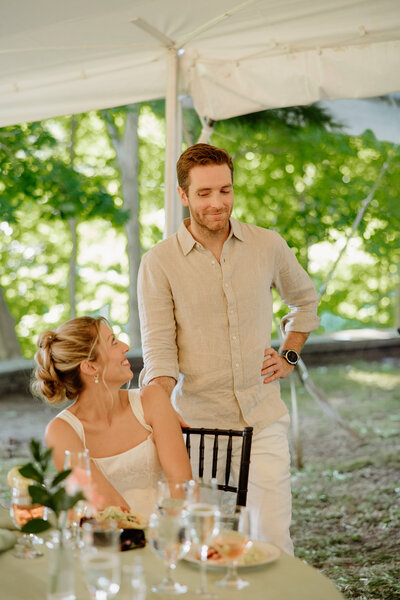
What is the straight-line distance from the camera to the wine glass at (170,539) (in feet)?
4.10

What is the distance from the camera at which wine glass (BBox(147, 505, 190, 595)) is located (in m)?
1.25

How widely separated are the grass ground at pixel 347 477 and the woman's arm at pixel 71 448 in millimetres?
1469

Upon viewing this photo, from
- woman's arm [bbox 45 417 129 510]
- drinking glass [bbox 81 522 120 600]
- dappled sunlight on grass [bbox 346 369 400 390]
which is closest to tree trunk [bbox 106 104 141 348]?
dappled sunlight on grass [bbox 346 369 400 390]

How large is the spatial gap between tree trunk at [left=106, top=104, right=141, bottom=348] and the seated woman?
630 centimetres

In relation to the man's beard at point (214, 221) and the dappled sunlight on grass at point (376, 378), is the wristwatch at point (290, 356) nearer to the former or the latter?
the man's beard at point (214, 221)

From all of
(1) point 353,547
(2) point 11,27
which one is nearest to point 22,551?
(2) point 11,27

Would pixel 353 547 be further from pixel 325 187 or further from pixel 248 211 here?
pixel 248 211

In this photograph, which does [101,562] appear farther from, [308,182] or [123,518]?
[308,182]

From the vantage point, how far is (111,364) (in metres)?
2.15

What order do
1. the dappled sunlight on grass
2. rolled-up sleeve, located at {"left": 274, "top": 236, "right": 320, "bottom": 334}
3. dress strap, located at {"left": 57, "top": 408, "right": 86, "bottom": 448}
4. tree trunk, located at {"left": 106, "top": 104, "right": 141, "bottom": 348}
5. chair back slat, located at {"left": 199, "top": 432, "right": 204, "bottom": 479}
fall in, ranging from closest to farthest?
dress strap, located at {"left": 57, "top": 408, "right": 86, "bottom": 448}
chair back slat, located at {"left": 199, "top": 432, "right": 204, "bottom": 479}
rolled-up sleeve, located at {"left": 274, "top": 236, "right": 320, "bottom": 334}
the dappled sunlight on grass
tree trunk, located at {"left": 106, "top": 104, "right": 141, "bottom": 348}

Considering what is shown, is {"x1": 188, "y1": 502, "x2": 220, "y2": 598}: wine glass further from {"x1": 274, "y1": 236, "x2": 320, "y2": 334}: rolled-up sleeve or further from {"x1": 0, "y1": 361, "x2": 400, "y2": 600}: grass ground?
{"x1": 0, "y1": 361, "x2": 400, "y2": 600}: grass ground

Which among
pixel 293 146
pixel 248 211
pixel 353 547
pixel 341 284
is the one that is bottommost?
pixel 353 547

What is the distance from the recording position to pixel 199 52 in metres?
3.04

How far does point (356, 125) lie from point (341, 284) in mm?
7077
